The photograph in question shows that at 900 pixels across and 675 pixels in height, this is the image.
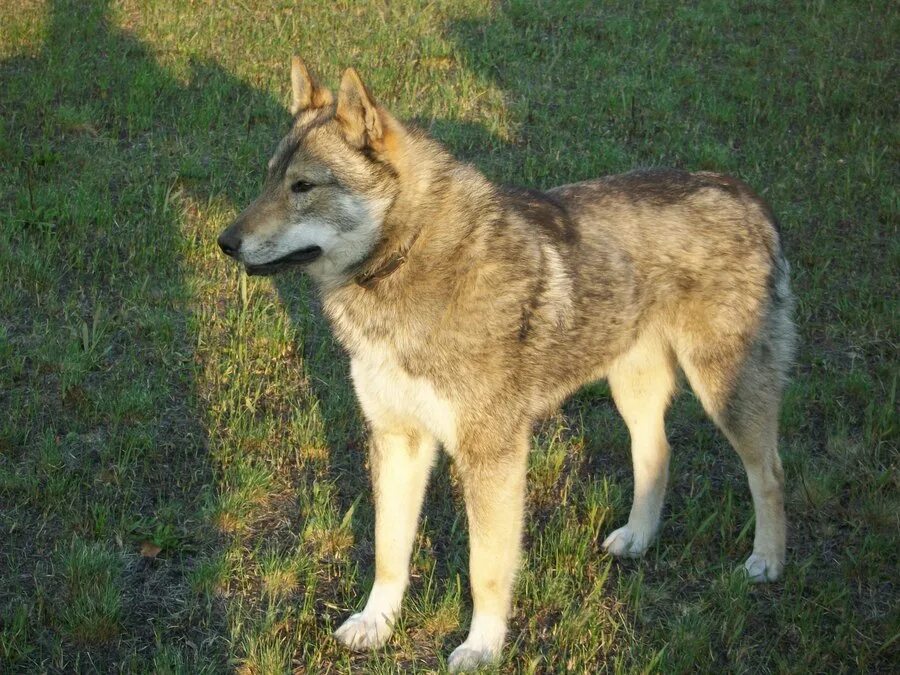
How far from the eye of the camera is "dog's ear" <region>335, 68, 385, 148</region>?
3.66m

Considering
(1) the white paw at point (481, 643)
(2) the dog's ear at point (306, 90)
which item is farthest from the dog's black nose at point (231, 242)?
(1) the white paw at point (481, 643)

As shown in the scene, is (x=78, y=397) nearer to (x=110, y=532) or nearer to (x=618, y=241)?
(x=110, y=532)

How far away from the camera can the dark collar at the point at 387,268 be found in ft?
12.1

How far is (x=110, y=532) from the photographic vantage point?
4.24 m

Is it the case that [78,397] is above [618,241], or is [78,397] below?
below

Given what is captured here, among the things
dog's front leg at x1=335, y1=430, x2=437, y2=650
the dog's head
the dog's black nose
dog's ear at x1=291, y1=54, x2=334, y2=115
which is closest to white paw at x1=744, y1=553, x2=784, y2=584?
dog's front leg at x1=335, y1=430, x2=437, y2=650

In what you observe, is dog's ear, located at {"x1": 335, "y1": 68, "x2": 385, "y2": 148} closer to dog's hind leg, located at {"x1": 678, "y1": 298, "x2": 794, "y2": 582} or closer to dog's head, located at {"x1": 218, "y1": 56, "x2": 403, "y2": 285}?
dog's head, located at {"x1": 218, "y1": 56, "x2": 403, "y2": 285}

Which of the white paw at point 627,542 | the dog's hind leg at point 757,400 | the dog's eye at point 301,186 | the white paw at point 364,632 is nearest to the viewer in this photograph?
the dog's eye at point 301,186

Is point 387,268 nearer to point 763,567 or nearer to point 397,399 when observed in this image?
point 397,399

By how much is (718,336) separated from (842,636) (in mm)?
1283

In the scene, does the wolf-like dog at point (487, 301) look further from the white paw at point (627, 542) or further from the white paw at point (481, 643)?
the white paw at point (627, 542)

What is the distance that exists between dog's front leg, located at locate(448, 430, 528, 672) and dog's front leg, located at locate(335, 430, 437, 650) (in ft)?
0.96

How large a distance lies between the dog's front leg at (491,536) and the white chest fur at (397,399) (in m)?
0.14

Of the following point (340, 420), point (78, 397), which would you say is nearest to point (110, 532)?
point (78, 397)
